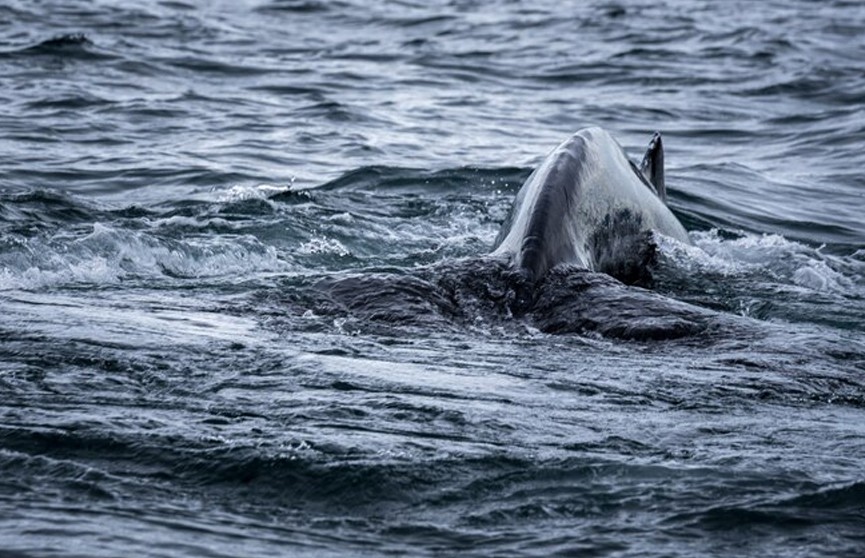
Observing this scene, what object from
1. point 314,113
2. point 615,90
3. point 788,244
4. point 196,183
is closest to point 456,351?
point 788,244

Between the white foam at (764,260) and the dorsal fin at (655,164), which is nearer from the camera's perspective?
the white foam at (764,260)

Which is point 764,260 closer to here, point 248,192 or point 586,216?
point 586,216

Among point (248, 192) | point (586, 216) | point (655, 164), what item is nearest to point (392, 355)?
point (586, 216)

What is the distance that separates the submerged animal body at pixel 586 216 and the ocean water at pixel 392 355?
201 mm

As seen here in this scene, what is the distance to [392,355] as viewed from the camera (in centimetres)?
622

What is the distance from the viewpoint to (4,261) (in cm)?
823

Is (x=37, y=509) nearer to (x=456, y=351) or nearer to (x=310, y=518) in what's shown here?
(x=310, y=518)

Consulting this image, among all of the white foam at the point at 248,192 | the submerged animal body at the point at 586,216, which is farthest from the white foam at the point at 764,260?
the white foam at the point at 248,192

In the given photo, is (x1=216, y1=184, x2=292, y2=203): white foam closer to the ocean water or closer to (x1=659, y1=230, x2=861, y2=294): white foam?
the ocean water

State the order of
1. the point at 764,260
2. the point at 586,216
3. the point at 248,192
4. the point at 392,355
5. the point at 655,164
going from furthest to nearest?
the point at 248,192
the point at 764,260
the point at 655,164
the point at 586,216
the point at 392,355

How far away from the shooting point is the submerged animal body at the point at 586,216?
23.6ft

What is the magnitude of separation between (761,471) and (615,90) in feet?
48.6

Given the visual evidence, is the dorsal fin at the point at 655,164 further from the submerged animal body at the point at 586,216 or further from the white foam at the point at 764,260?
the white foam at the point at 764,260

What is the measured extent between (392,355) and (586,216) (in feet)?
5.99
